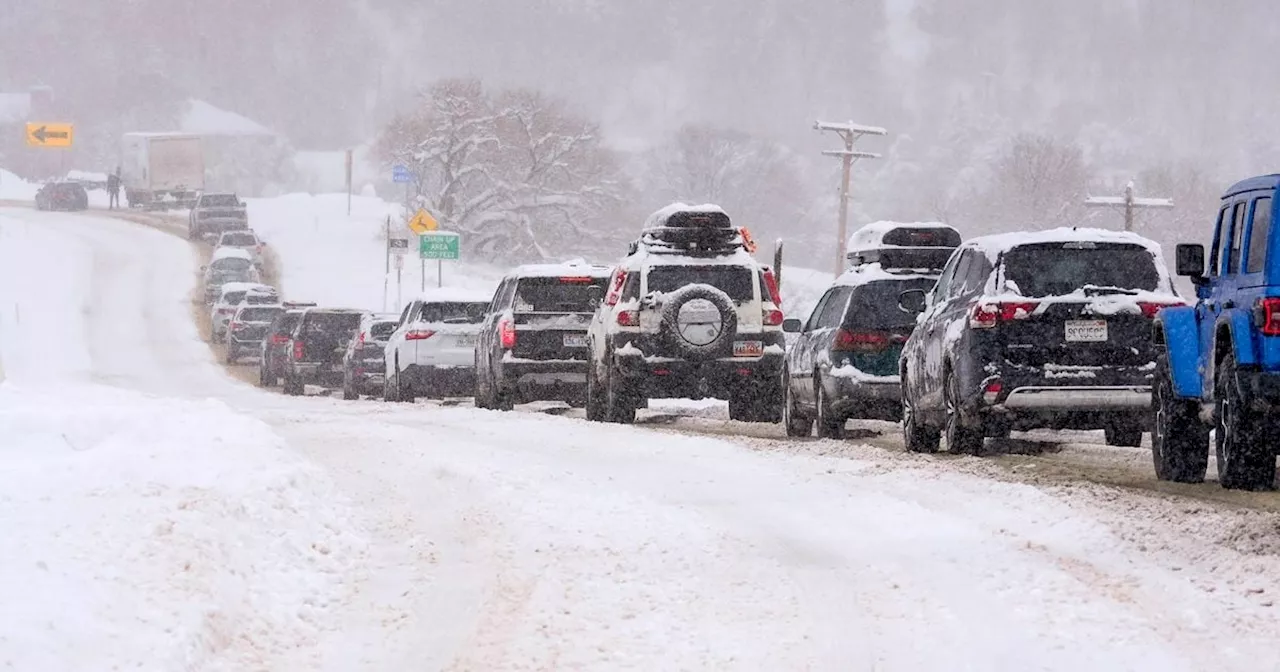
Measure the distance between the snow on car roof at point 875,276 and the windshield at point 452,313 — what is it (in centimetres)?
950

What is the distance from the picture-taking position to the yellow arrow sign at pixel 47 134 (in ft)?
362

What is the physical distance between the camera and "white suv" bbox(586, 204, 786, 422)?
18125mm

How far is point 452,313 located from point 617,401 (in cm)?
848

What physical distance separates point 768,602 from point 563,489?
12.8 feet

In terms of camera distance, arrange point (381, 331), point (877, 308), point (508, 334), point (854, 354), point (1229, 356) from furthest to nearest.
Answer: point (381, 331) < point (508, 334) < point (877, 308) < point (854, 354) < point (1229, 356)

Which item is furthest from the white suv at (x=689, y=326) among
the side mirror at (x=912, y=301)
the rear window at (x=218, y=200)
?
the rear window at (x=218, y=200)

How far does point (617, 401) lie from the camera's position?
1898cm

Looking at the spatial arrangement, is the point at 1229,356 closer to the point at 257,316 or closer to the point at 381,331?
the point at 381,331

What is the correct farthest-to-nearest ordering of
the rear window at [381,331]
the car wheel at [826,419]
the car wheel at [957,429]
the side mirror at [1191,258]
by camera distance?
the rear window at [381,331]
the car wheel at [826,419]
the car wheel at [957,429]
the side mirror at [1191,258]

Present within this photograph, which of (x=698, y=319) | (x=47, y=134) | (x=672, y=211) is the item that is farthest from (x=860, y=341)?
(x=47, y=134)

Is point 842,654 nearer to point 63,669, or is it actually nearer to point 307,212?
point 63,669

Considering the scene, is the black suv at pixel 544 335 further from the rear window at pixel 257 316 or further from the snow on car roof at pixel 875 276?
the rear window at pixel 257 316

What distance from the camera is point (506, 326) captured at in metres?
21.5

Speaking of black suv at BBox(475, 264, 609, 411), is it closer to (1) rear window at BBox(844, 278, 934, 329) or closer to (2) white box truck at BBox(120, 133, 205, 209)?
(1) rear window at BBox(844, 278, 934, 329)
